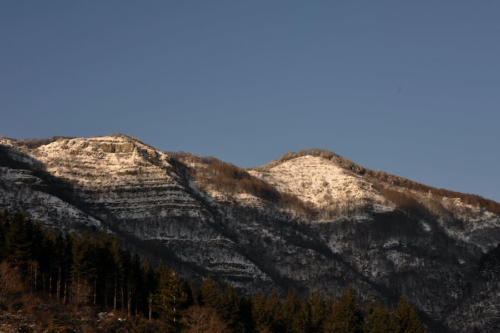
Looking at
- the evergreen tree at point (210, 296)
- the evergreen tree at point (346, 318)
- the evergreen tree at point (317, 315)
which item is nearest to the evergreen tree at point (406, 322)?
the evergreen tree at point (346, 318)

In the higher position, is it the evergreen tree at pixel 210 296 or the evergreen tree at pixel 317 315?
the evergreen tree at pixel 210 296

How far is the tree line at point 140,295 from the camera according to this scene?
11981cm

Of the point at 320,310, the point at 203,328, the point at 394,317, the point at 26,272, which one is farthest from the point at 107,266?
the point at 394,317

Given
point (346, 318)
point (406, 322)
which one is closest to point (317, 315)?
point (346, 318)

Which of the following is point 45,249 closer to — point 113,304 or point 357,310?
point 113,304

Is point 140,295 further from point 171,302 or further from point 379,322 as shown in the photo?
point 379,322

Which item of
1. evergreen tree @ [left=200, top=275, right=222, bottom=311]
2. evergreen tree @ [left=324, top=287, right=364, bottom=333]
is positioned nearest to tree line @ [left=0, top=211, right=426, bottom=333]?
evergreen tree @ [left=324, top=287, right=364, bottom=333]

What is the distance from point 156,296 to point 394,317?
1962 inches

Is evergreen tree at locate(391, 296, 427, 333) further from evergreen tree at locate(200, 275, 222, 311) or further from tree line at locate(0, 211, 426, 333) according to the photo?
evergreen tree at locate(200, 275, 222, 311)

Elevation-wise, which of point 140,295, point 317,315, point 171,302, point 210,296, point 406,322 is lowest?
point 406,322

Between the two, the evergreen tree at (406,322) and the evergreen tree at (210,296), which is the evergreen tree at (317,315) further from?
the evergreen tree at (210,296)

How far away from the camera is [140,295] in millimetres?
133875

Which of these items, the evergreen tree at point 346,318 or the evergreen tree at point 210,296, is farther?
the evergreen tree at point 346,318

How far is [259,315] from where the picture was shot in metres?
143
